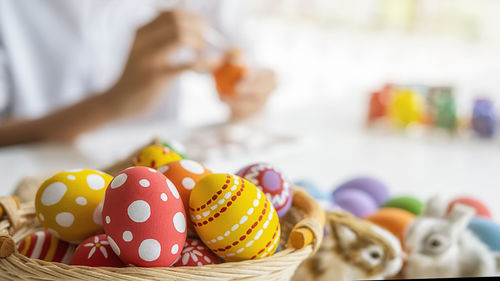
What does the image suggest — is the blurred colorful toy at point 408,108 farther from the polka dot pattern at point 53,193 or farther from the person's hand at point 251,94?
the polka dot pattern at point 53,193

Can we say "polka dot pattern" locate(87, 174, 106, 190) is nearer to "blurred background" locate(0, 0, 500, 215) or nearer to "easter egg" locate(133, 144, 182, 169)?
"easter egg" locate(133, 144, 182, 169)

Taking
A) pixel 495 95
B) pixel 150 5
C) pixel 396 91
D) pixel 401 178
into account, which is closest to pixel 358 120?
pixel 396 91

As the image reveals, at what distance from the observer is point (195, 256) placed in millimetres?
399

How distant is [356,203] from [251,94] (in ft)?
1.75

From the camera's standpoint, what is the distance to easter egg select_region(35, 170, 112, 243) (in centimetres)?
42

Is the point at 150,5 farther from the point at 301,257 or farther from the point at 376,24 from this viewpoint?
the point at 376,24

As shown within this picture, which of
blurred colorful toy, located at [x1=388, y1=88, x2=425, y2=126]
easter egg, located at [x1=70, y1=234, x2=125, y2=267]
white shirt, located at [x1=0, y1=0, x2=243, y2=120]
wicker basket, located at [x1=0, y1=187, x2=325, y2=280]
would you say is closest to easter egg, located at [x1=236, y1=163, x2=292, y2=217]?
wicker basket, located at [x1=0, y1=187, x2=325, y2=280]

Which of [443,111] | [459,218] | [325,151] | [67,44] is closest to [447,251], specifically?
[459,218]

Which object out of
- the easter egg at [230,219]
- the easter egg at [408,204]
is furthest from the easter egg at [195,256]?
the easter egg at [408,204]

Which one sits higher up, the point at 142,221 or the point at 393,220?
the point at 142,221

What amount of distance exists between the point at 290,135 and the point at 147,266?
77 cm

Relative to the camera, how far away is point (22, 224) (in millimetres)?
468

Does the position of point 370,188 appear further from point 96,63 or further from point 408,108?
point 96,63

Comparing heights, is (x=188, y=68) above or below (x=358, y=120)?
above
